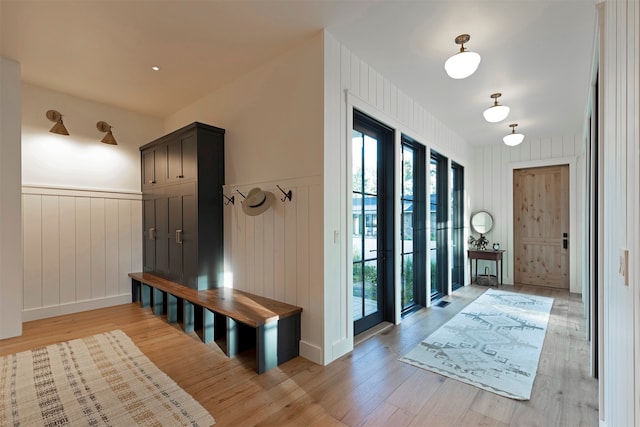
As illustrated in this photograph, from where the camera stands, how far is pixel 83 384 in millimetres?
2189

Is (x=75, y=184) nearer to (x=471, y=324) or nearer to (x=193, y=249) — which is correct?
(x=193, y=249)

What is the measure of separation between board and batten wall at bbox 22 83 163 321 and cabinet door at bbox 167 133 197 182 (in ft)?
3.66

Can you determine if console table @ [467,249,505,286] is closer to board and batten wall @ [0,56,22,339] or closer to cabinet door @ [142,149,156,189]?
cabinet door @ [142,149,156,189]

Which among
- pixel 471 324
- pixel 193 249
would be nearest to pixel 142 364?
pixel 193 249

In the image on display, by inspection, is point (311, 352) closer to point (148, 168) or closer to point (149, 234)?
point (149, 234)

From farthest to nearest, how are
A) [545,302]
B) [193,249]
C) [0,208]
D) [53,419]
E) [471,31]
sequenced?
[545,302] → [193,249] → [0,208] → [471,31] → [53,419]

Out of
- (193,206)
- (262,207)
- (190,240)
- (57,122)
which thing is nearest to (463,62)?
(262,207)

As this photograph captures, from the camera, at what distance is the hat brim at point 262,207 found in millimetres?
2881

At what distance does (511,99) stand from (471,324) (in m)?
2.86

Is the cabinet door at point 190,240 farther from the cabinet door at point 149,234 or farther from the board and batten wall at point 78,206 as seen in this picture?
the board and batten wall at point 78,206

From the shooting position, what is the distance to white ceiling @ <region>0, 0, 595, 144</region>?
7.32 ft

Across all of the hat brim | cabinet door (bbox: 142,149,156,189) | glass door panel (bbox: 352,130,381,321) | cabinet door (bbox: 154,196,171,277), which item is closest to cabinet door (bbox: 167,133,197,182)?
cabinet door (bbox: 154,196,171,277)

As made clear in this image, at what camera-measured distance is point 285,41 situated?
267 centimetres

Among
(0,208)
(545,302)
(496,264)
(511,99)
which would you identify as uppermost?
(511,99)
